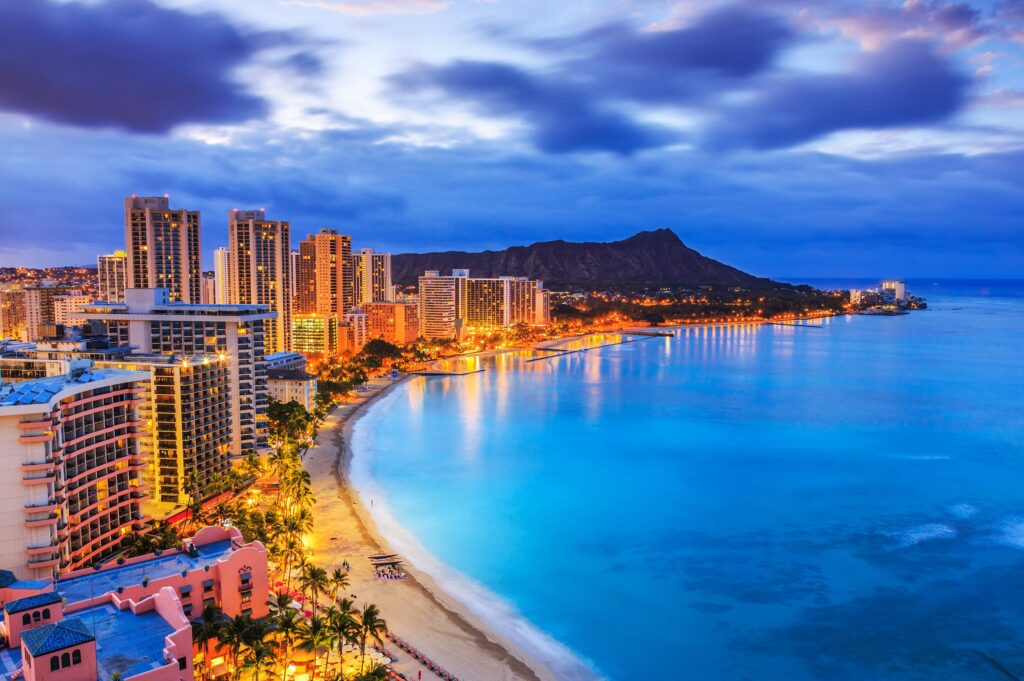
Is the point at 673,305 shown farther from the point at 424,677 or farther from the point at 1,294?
the point at 424,677

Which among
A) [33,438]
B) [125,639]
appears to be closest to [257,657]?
[125,639]

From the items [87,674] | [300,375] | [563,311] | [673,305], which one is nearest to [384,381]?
[300,375]

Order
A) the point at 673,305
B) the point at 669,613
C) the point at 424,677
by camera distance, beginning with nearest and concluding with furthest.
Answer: the point at 424,677 < the point at 669,613 < the point at 673,305

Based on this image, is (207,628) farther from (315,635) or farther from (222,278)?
(222,278)

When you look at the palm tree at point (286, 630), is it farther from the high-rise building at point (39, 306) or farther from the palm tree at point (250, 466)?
the high-rise building at point (39, 306)

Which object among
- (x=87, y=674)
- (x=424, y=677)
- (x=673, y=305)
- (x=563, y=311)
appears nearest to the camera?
(x=87, y=674)

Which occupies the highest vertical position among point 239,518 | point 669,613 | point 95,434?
point 95,434

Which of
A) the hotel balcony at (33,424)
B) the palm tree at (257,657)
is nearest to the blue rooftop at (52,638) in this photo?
the palm tree at (257,657)
